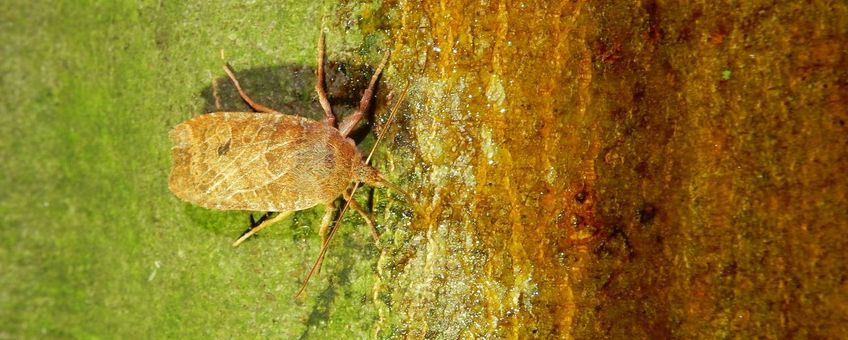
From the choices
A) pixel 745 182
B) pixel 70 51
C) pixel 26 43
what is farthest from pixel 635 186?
pixel 26 43

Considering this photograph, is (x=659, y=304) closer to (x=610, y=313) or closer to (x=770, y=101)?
(x=610, y=313)

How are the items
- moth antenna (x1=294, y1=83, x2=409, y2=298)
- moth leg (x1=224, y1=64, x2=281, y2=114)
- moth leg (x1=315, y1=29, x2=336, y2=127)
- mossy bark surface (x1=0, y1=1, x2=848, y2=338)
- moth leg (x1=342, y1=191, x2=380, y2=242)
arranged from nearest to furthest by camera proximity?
mossy bark surface (x1=0, y1=1, x2=848, y2=338) < moth antenna (x1=294, y1=83, x2=409, y2=298) < moth leg (x1=342, y1=191, x2=380, y2=242) < moth leg (x1=315, y1=29, x2=336, y2=127) < moth leg (x1=224, y1=64, x2=281, y2=114)

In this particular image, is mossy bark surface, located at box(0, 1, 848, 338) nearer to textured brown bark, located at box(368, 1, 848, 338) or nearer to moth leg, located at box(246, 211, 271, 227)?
textured brown bark, located at box(368, 1, 848, 338)

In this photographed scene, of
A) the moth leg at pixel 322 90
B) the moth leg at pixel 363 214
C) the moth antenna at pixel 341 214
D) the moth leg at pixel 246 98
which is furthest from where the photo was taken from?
the moth leg at pixel 246 98

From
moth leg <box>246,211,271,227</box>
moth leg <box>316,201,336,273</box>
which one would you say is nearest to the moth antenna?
moth leg <box>316,201,336,273</box>

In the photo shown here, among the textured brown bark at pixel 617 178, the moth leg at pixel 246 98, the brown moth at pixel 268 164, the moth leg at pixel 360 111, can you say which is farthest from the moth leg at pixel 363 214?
the moth leg at pixel 246 98

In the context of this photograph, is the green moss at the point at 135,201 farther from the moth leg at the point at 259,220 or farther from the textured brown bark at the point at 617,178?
the textured brown bark at the point at 617,178
